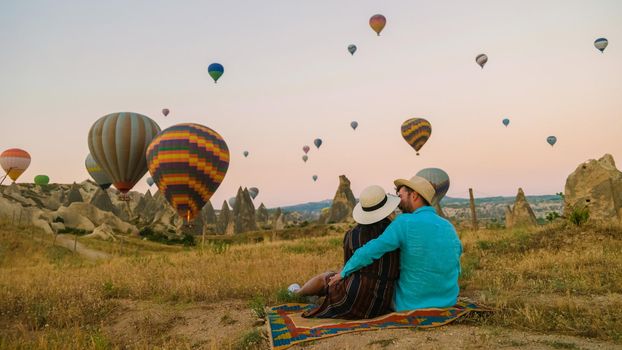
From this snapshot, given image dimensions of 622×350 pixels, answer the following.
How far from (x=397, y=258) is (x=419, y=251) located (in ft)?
1.20

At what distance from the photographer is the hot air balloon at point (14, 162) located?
157 feet

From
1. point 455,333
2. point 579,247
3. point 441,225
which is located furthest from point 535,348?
point 579,247

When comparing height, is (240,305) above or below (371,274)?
below

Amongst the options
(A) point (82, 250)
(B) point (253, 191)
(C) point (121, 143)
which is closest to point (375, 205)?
(C) point (121, 143)

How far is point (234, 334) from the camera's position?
531 cm

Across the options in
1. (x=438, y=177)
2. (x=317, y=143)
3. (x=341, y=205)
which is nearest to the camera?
(x=438, y=177)

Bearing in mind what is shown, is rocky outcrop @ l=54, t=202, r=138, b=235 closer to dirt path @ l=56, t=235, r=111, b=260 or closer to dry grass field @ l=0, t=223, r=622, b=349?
dirt path @ l=56, t=235, r=111, b=260

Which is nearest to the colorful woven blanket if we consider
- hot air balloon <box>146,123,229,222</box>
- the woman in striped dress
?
the woman in striped dress

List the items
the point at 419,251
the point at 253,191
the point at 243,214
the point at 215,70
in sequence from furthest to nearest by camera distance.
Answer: the point at 253,191 < the point at 243,214 < the point at 215,70 < the point at 419,251

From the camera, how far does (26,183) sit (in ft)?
368

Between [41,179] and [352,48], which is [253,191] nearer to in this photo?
[41,179]

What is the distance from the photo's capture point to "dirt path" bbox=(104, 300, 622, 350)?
157 inches

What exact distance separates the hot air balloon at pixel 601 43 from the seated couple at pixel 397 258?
130 feet

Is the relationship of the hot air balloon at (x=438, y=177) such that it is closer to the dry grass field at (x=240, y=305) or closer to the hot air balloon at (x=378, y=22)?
the hot air balloon at (x=378, y=22)
